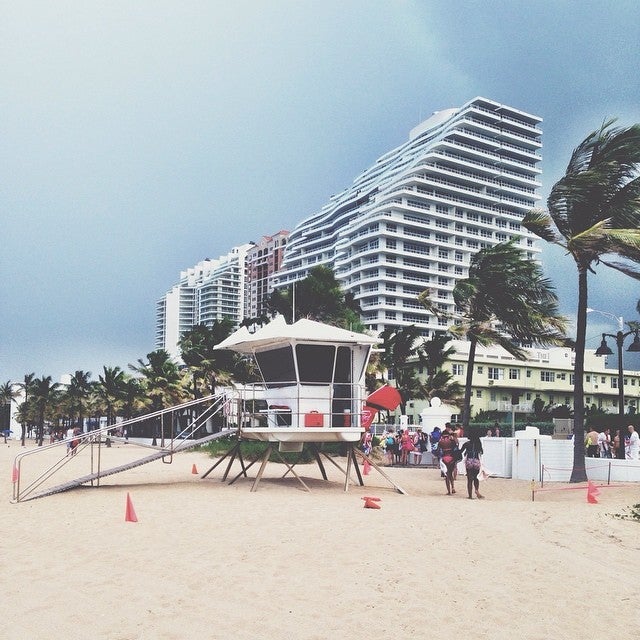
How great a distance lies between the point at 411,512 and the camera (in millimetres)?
15047

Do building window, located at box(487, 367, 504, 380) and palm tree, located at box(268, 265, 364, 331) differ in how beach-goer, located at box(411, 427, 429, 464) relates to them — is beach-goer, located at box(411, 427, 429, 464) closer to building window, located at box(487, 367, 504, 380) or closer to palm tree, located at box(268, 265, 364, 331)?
palm tree, located at box(268, 265, 364, 331)

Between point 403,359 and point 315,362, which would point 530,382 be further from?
point 315,362

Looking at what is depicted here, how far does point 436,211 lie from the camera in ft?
384

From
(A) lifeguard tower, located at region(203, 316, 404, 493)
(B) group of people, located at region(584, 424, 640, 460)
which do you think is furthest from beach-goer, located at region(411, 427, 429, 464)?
(A) lifeguard tower, located at region(203, 316, 404, 493)

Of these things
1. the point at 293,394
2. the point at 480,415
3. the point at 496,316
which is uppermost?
the point at 496,316

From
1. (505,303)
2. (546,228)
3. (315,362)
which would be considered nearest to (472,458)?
(315,362)

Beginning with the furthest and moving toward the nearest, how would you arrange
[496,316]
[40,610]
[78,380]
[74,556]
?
[78,380] → [496,316] → [74,556] → [40,610]

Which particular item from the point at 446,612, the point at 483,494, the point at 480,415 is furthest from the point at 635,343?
the point at 480,415

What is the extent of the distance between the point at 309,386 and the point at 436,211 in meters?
102

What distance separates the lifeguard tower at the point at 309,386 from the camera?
62.4ft

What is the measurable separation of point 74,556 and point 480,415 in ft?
189

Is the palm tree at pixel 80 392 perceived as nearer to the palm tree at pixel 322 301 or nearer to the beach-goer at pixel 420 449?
the palm tree at pixel 322 301

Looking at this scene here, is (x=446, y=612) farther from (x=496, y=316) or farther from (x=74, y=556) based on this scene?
(x=496, y=316)

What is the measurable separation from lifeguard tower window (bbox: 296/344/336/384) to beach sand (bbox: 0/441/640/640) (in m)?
3.65
